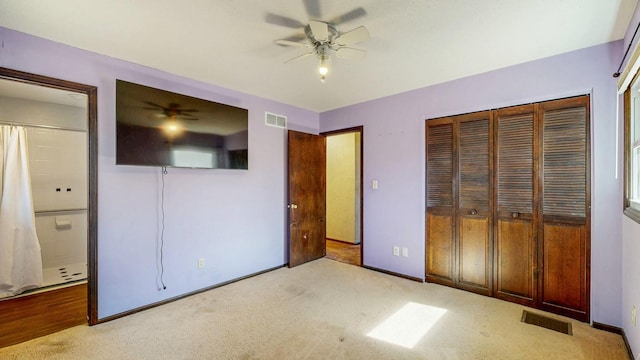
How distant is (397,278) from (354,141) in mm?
2849

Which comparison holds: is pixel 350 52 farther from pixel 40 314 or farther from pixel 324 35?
pixel 40 314

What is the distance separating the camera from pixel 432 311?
2654 mm

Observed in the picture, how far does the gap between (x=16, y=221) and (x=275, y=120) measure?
3.32 meters

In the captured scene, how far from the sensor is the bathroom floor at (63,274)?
11.2ft

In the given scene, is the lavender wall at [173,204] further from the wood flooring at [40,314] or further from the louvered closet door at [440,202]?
the louvered closet door at [440,202]

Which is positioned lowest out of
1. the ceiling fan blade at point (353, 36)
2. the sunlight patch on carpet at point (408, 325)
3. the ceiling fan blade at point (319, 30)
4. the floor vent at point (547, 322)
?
the sunlight patch on carpet at point (408, 325)

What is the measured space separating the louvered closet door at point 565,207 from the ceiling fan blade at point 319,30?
2.25m

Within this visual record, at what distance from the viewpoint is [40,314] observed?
2.60 metres

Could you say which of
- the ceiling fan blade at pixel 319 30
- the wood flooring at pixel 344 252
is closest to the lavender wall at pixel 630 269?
the ceiling fan blade at pixel 319 30

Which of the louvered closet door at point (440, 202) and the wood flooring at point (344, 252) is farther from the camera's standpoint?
the wood flooring at point (344, 252)

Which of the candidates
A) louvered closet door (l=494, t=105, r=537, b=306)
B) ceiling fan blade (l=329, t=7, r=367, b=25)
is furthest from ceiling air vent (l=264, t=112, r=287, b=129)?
louvered closet door (l=494, t=105, r=537, b=306)

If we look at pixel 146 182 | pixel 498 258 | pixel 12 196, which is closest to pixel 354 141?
pixel 498 258

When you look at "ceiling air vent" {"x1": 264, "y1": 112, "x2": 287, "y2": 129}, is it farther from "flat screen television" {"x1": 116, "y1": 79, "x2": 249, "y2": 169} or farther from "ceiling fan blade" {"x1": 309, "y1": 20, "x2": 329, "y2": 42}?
"ceiling fan blade" {"x1": 309, "y1": 20, "x2": 329, "y2": 42}

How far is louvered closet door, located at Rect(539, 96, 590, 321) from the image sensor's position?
243cm
